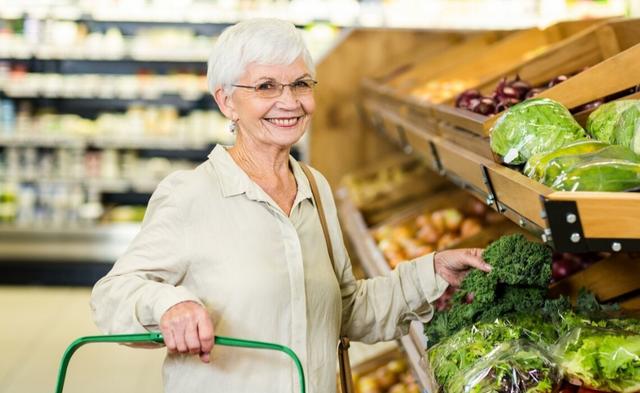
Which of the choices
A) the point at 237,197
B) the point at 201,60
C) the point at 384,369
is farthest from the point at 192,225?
the point at 201,60

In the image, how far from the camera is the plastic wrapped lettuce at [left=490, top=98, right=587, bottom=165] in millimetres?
1991

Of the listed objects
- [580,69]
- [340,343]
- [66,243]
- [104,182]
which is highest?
[580,69]

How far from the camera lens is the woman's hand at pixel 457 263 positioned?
2152 mm

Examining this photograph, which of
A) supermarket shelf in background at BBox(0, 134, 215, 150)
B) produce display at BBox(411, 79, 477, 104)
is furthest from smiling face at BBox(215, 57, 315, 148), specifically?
supermarket shelf in background at BBox(0, 134, 215, 150)

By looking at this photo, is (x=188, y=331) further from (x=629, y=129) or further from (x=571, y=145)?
(x=629, y=129)

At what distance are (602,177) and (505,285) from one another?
59cm

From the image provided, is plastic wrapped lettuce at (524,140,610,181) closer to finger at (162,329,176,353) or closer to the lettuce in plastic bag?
the lettuce in plastic bag

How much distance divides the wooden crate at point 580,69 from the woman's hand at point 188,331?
1.03m

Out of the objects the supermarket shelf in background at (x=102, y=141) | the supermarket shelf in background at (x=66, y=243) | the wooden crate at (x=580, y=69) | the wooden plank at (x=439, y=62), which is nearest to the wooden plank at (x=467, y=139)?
the wooden crate at (x=580, y=69)

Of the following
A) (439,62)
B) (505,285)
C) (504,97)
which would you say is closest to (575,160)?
(505,285)

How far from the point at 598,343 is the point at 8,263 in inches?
229

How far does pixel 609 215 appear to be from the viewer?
1.43 meters

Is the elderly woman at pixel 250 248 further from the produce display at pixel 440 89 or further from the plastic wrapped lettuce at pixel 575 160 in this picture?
the produce display at pixel 440 89

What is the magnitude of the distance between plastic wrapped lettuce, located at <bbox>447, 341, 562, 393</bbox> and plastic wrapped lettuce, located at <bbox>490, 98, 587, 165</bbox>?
417mm
